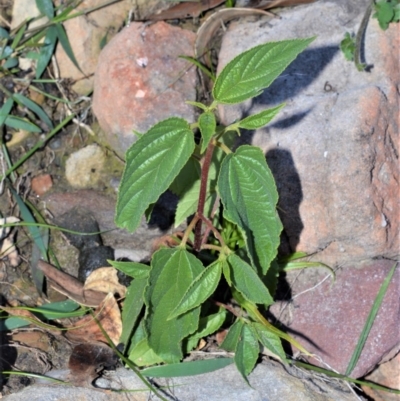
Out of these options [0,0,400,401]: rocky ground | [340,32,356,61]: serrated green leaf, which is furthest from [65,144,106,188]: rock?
[340,32,356,61]: serrated green leaf

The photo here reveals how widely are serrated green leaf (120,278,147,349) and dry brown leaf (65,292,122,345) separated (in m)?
0.11

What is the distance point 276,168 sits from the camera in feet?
7.63

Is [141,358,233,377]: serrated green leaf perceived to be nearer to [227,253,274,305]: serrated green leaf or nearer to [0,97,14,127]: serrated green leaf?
[227,253,274,305]: serrated green leaf

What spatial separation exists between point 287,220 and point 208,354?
0.55 metres

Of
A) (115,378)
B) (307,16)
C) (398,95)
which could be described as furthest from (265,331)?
(307,16)

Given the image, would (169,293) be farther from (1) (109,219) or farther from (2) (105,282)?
(1) (109,219)

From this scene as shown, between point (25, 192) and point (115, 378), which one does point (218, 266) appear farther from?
point (25, 192)

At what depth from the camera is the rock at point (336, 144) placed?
2240 mm

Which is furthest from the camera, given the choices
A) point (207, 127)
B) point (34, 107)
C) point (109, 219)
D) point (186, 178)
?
point (34, 107)

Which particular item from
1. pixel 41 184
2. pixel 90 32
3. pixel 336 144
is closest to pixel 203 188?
pixel 336 144

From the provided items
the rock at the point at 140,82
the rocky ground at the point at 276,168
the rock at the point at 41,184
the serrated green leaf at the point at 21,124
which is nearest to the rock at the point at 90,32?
the rocky ground at the point at 276,168

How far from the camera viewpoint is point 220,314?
83.3 inches

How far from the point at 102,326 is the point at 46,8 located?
135 centimetres

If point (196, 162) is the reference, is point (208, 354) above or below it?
below
